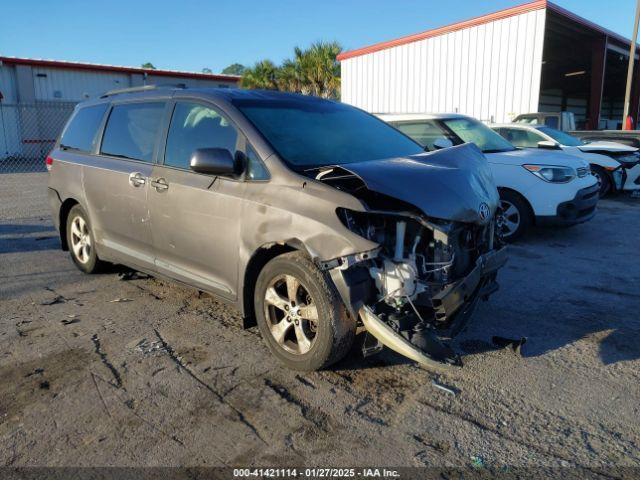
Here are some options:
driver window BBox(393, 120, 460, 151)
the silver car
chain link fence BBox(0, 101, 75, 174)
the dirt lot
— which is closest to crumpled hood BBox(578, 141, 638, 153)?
driver window BBox(393, 120, 460, 151)

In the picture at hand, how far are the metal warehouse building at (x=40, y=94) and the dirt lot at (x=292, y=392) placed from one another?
61.1ft

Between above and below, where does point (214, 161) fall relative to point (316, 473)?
above

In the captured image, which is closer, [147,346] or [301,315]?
[301,315]

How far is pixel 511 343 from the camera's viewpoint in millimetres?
3723

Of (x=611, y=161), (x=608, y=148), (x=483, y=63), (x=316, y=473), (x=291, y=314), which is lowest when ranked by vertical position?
(x=316, y=473)

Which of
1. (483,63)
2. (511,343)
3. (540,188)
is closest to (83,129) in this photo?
(511,343)

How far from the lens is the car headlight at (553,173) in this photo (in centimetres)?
701

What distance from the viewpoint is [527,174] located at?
7.05 metres

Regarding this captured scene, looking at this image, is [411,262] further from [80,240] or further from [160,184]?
[80,240]

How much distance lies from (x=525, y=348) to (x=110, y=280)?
4.06m

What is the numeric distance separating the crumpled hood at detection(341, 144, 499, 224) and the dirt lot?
107 centimetres

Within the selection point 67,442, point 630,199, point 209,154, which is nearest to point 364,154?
point 209,154

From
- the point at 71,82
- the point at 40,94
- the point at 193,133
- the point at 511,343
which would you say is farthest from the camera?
→ the point at 71,82

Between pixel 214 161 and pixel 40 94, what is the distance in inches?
988
